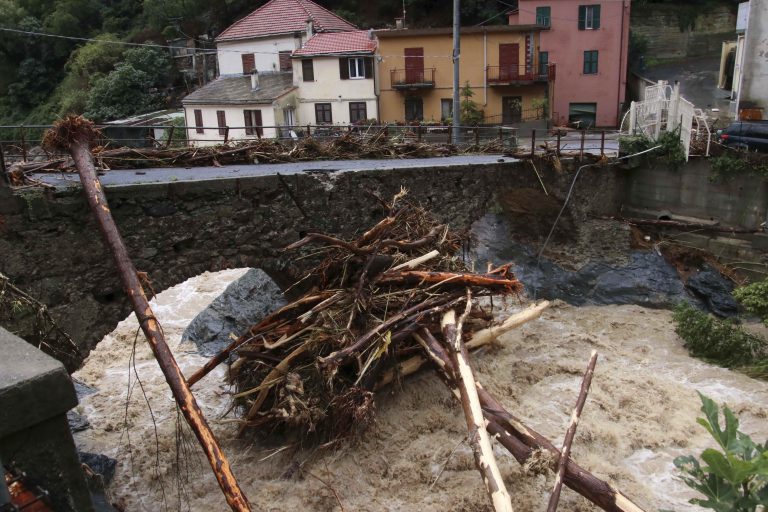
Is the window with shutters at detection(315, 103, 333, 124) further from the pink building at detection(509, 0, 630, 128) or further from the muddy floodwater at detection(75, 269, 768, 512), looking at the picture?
the muddy floodwater at detection(75, 269, 768, 512)

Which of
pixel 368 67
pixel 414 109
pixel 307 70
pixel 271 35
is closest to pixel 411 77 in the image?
pixel 414 109

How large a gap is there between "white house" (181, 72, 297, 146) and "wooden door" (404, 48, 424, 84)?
437 centimetres

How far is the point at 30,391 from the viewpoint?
6.24 feet

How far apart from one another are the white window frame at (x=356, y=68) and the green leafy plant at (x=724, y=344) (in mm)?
16064

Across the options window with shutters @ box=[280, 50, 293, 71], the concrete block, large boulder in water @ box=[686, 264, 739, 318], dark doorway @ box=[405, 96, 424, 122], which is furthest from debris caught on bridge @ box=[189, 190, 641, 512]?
window with shutters @ box=[280, 50, 293, 71]

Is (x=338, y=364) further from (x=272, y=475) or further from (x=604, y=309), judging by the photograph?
(x=604, y=309)

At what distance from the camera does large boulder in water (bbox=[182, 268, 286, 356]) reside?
12.3 m

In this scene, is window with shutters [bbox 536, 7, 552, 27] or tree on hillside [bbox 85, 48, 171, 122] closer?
window with shutters [bbox 536, 7, 552, 27]

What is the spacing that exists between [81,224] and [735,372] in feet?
33.8

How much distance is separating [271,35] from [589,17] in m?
12.6

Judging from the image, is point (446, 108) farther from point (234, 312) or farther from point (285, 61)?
point (234, 312)

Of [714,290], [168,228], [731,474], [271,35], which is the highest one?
[271,35]

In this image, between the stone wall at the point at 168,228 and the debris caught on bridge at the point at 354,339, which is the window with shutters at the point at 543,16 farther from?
the debris caught on bridge at the point at 354,339

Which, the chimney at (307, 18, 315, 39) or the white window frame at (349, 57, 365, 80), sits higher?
the chimney at (307, 18, 315, 39)
